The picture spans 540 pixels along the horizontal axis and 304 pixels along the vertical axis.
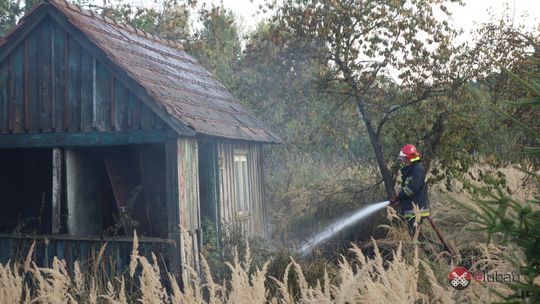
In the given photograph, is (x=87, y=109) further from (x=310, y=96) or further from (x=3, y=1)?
(x=3, y=1)

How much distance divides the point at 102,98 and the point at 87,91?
1.05ft

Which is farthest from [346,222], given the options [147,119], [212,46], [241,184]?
[212,46]

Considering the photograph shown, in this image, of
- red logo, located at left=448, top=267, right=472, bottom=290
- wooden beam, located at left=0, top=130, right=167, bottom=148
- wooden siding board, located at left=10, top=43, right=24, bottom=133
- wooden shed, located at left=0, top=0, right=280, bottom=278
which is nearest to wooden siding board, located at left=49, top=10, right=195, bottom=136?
wooden shed, located at left=0, top=0, right=280, bottom=278

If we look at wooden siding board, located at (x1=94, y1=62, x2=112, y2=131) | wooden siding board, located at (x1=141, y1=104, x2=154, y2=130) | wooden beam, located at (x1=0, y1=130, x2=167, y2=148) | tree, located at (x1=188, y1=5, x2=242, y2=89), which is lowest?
wooden beam, located at (x1=0, y1=130, x2=167, y2=148)

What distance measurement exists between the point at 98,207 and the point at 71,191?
123 cm

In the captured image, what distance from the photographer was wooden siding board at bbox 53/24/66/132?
9.63m

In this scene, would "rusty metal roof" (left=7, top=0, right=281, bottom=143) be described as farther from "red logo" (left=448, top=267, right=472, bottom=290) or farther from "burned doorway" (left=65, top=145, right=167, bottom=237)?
"red logo" (left=448, top=267, right=472, bottom=290)

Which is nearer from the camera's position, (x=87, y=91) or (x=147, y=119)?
(x=147, y=119)

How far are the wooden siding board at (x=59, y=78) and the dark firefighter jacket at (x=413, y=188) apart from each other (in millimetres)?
→ 5856

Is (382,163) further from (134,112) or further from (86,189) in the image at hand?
(86,189)

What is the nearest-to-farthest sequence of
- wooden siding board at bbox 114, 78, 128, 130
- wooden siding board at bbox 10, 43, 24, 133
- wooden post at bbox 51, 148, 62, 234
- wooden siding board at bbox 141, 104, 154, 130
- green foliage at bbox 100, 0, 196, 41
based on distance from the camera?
1. wooden siding board at bbox 141, 104, 154, 130
2. wooden siding board at bbox 114, 78, 128, 130
3. wooden post at bbox 51, 148, 62, 234
4. wooden siding board at bbox 10, 43, 24, 133
5. green foliage at bbox 100, 0, 196, 41

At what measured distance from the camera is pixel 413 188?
10195 mm

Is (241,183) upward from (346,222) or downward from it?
upward

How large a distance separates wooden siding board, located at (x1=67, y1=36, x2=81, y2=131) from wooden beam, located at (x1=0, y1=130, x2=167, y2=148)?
20cm
